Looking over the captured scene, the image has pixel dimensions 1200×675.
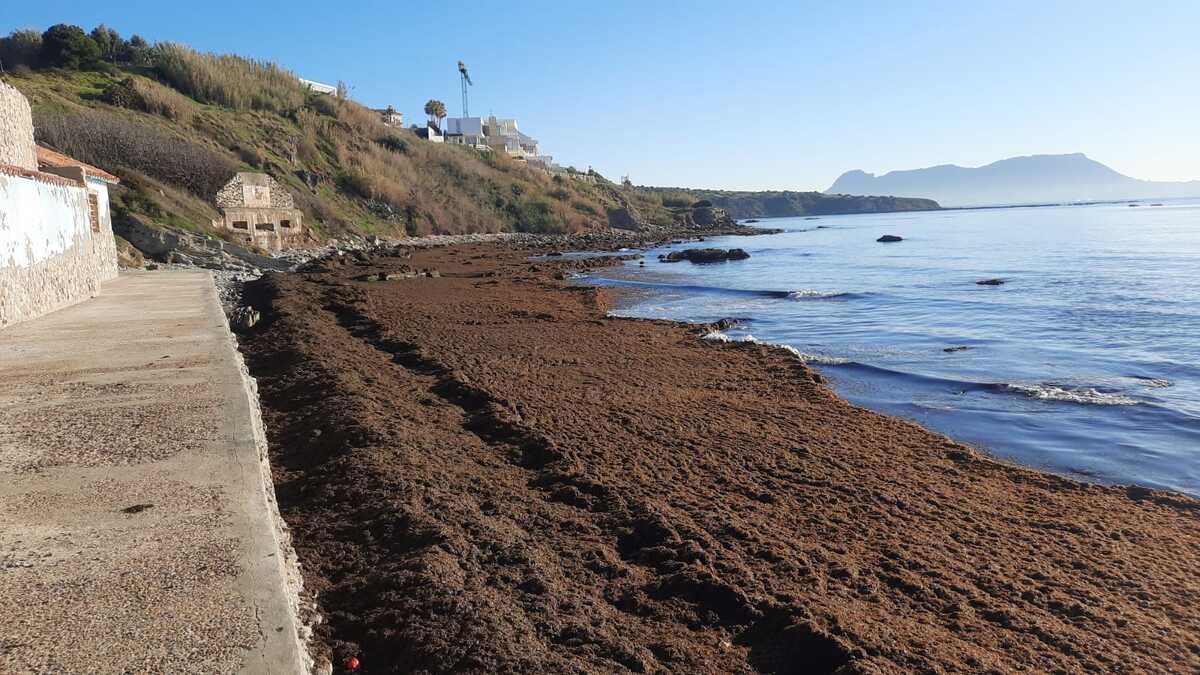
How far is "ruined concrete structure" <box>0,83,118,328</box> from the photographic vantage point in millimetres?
9125

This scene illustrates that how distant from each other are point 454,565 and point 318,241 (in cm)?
3404

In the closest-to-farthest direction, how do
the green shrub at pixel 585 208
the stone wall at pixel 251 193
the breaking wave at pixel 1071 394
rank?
the breaking wave at pixel 1071 394, the stone wall at pixel 251 193, the green shrub at pixel 585 208

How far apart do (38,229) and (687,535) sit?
32.5 feet

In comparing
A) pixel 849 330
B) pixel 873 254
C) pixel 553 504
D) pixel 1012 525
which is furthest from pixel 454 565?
pixel 873 254

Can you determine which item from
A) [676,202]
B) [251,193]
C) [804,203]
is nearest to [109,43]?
[251,193]

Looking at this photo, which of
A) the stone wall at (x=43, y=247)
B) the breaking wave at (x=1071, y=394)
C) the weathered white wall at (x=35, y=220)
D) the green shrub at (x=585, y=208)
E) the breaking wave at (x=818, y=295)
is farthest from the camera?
the green shrub at (x=585, y=208)

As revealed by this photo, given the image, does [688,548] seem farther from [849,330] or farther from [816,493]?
[849,330]

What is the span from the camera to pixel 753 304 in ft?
69.4

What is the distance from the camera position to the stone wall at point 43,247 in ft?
29.7

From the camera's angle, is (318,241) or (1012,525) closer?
(1012,525)

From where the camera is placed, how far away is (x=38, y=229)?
1013cm

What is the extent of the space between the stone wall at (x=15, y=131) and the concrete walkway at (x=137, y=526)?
5.60 m

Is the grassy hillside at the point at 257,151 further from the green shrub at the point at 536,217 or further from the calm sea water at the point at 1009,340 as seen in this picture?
the calm sea water at the point at 1009,340

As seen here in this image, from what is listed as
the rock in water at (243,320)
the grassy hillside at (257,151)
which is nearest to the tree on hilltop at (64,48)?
the grassy hillside at (257,151)
